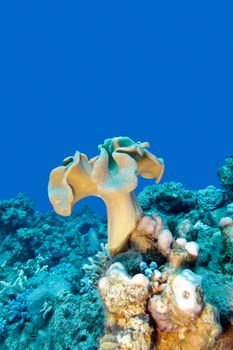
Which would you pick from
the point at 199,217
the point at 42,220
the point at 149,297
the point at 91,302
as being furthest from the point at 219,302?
the point at 42,220

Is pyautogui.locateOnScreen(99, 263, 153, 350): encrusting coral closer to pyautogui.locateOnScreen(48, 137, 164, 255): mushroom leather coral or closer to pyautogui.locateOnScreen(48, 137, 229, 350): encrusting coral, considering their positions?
pyautogui.locateOnScreen(48, 137, 229, 350): encrusting coral

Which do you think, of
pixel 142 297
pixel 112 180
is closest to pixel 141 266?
pixel 142 297

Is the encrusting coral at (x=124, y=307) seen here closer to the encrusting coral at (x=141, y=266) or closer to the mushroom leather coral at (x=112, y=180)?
the encrusting coral at (x=141, y=266)

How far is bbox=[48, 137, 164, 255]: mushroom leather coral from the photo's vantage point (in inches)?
117

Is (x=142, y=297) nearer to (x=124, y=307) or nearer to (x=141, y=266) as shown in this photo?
(x=124, y=307)

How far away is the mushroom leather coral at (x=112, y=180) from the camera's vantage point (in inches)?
117

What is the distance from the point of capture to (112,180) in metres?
3.00

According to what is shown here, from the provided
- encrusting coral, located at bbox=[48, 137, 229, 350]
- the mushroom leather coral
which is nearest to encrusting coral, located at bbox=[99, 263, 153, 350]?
encrusting coral, located at bbox=[48, 137, 229, 350]

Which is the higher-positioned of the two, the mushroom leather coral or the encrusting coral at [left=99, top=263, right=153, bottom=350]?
the mushroom leather coral

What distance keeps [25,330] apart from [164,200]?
3.46 m

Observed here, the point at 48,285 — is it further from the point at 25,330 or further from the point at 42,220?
the point at 42,220

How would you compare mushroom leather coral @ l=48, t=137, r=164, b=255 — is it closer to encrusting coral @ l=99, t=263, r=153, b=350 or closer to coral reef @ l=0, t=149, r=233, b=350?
coral reef @ l=0, t=149, r=233, b=350

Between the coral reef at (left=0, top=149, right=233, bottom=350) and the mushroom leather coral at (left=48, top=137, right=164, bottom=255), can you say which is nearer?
the coral reef at (left=0, top=149, right=233, bottom=350)

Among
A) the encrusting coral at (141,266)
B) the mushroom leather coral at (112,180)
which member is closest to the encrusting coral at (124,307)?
the encrusting coral at (141,266)
